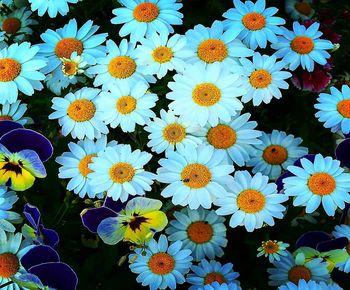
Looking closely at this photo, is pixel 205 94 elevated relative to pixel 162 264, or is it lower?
elevated

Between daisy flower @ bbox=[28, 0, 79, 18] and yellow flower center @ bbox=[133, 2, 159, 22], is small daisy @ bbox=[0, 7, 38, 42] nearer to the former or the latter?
daisy flower @ bbox=[28, 0, 79, 18]

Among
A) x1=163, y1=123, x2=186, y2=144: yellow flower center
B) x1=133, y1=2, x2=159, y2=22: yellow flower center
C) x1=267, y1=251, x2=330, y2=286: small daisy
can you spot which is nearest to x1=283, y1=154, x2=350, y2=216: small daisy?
x1=267, y1=251, x2=330, y2=286: small daisy

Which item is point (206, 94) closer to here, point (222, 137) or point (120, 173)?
point (222, 137)

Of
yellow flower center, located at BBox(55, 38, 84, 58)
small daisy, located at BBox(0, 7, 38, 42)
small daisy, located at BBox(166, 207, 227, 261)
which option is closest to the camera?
small daisy, located at BBox(166, 207, 227, 261)

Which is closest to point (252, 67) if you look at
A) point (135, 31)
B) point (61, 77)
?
point (135, 31)

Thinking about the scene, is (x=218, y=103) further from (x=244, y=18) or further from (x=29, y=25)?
(x=29, y=25)

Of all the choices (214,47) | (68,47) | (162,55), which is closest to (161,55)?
(162,55)
